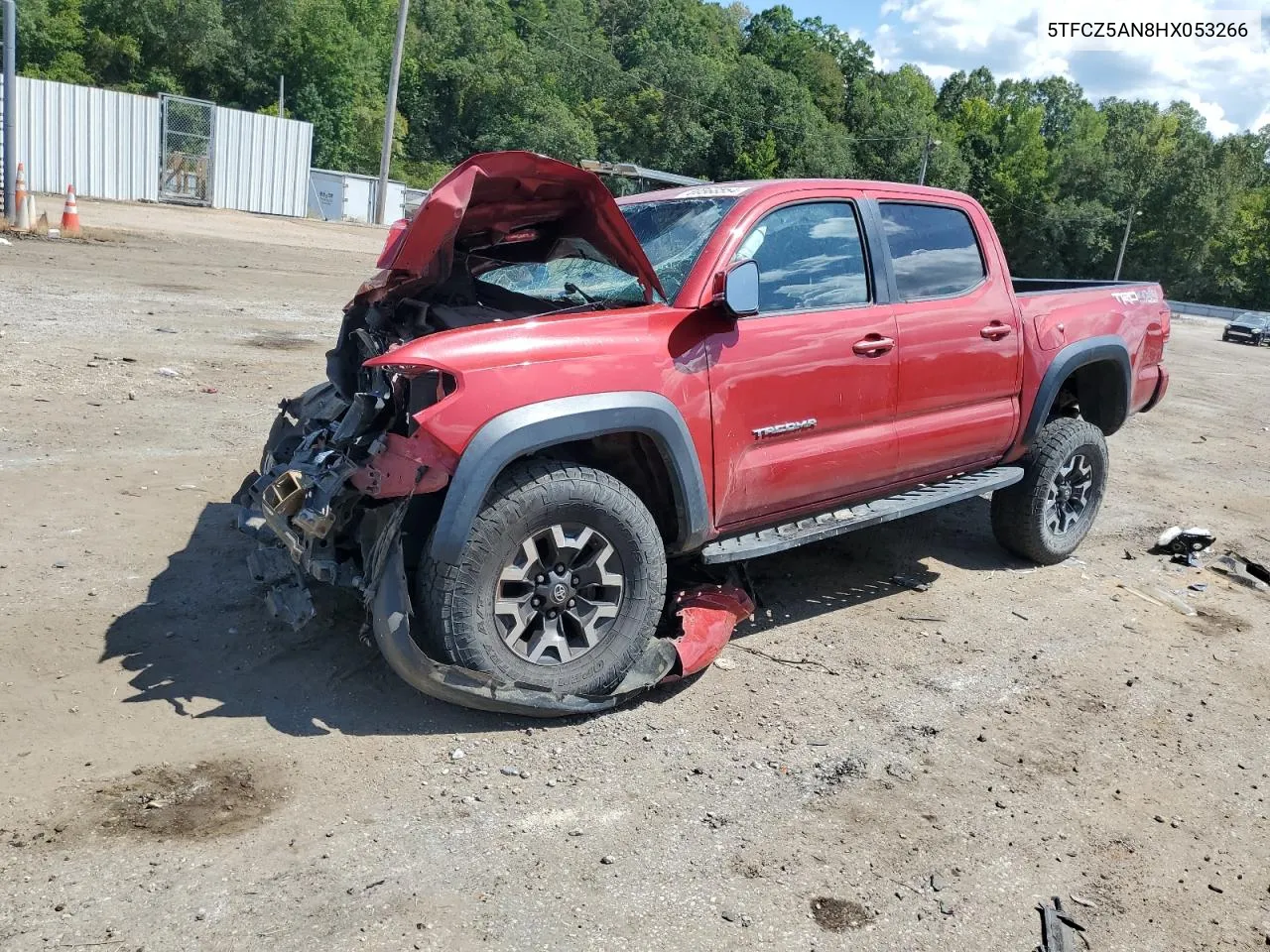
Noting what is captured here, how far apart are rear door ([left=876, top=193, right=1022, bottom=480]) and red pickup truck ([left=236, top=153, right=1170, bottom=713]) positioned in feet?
0.05

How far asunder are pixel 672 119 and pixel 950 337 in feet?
231

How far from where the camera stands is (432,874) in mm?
2949

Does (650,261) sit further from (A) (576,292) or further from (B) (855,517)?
(B) (855,517)

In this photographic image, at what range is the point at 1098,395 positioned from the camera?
6258 millimetres

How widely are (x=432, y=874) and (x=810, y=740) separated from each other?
1.53 meters

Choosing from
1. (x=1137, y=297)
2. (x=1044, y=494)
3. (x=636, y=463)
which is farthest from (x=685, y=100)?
(x=636, y=463)

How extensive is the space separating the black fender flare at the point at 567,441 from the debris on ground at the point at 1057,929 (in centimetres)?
177

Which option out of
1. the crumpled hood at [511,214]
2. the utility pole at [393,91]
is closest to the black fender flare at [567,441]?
the crumpled hood at [511,214]

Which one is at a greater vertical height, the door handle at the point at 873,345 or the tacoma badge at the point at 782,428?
the door handle at the point at 873,345

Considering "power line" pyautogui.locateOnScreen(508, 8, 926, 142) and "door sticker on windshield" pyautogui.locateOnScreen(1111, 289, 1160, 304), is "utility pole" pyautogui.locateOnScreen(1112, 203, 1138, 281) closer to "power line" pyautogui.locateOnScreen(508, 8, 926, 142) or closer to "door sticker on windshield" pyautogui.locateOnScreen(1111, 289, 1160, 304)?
"power line" pyautogui.locateOnScreen(508, 8, 926, 142)

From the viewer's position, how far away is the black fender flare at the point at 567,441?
137 inches

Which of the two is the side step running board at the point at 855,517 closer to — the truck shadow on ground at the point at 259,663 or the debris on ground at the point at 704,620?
the debris on ground at the point at 704,620

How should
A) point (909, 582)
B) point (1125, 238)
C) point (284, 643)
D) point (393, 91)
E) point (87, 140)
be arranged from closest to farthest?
point (284, 643) < point (909, 582) < point (87, 140) < point (393, 91) < point (1125, 238)

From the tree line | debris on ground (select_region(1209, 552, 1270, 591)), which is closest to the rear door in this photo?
debris on ground (select_region(1209, 552, 1270, 591))
